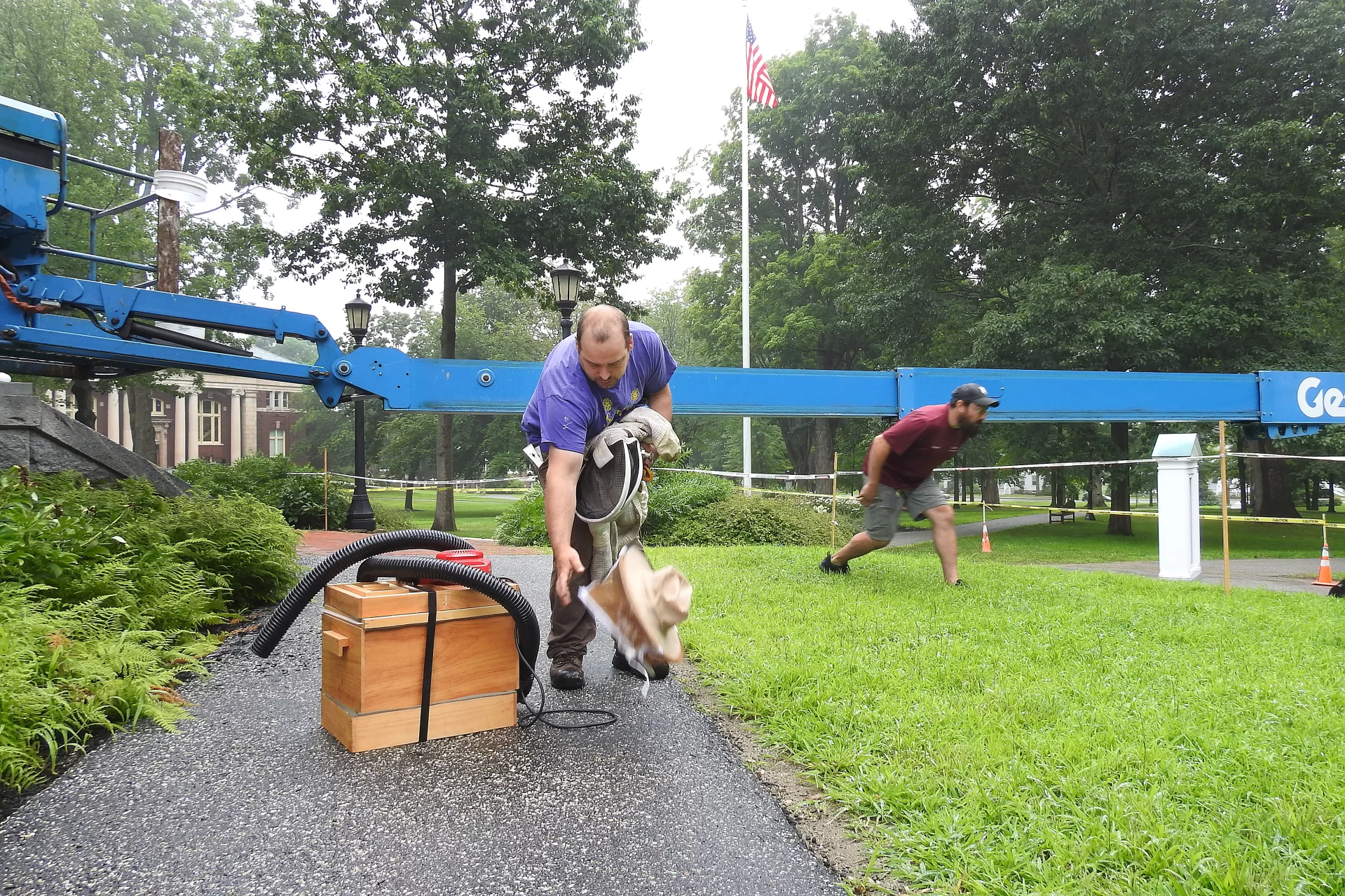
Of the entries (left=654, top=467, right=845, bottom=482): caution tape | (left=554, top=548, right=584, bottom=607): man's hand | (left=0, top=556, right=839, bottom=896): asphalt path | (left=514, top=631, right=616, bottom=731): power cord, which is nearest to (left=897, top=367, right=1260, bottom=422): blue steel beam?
(left=654, top=467, right=845, bottom=482): caution tape

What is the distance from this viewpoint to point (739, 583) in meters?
6.33

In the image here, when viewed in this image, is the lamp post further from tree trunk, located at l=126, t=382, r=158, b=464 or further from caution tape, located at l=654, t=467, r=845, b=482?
tree trunk, located at l=126, t=382, r=158, b=464

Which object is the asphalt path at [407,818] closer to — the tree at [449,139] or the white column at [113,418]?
the tree at [449,139]

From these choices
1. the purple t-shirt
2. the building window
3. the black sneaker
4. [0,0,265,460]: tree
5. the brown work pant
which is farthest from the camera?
the building window

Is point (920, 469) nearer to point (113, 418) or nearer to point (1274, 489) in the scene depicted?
point (1274, 489)

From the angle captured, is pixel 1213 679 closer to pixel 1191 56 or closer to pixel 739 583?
pixel 739 583

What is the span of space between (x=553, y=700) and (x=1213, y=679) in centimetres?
288

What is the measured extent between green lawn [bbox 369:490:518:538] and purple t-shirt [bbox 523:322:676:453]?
13.1 meters

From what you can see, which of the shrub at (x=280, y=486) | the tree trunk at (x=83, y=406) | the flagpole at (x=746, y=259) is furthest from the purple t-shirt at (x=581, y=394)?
the flagpole at (x=746, y=259)

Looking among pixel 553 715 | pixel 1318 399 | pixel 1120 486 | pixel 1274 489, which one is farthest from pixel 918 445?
pixel 1274 489

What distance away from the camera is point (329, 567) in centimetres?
275

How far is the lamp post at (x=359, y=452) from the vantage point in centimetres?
1266

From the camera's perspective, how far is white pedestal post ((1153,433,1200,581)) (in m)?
7.86

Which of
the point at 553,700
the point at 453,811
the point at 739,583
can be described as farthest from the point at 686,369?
the point at 453,811
